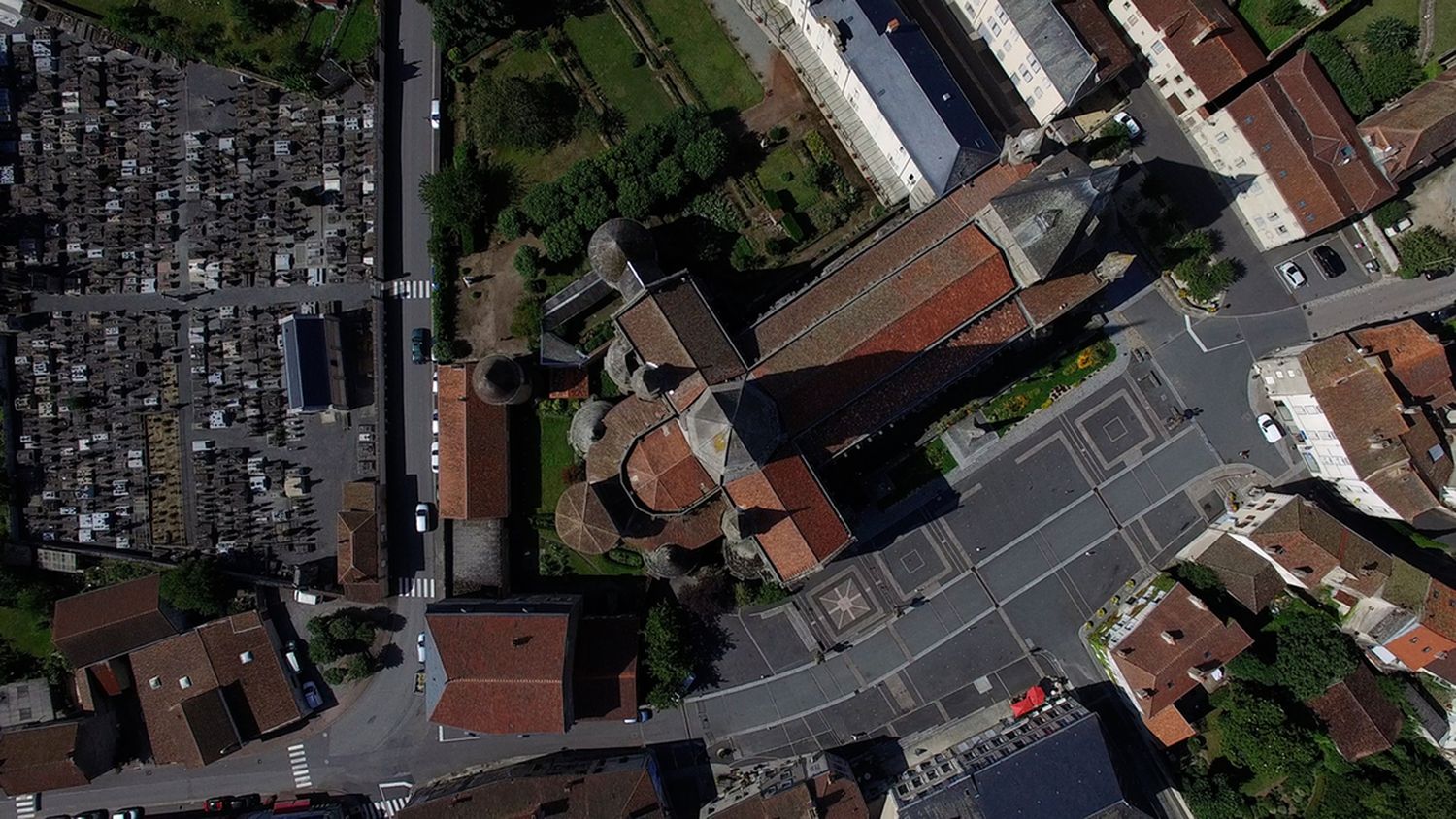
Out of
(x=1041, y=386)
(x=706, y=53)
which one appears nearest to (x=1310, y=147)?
(x=1041, y=386)

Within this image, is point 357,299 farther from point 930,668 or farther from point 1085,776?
point 1085,776

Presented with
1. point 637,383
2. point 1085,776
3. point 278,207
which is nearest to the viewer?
point 637,383

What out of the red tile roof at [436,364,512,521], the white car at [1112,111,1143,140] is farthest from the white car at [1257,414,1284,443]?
the red tile roof at [436,364,512,521]

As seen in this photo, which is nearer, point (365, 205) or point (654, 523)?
point (654, 523)

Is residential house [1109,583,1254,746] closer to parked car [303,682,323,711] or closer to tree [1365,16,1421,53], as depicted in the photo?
tree [1365,16,1421,53]

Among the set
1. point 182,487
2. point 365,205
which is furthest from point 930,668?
point 182,487

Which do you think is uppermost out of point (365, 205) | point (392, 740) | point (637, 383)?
point (365, 205)
